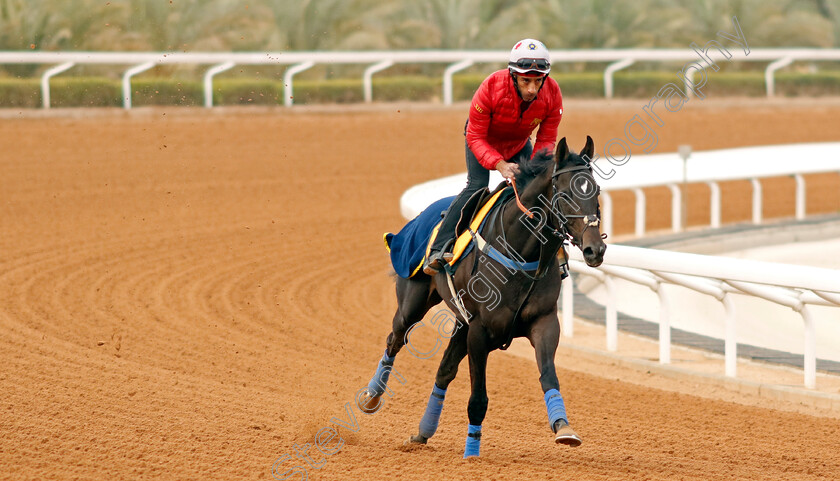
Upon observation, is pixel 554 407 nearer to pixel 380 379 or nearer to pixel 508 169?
pixel 508 169

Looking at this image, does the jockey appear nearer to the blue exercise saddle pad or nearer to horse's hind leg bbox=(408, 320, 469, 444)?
the blue exercise saddle pad

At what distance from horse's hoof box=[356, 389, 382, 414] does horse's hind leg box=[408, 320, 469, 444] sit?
503mm

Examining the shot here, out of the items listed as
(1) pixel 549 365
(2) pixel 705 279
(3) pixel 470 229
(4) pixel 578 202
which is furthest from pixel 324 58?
(4) pixel 578 202

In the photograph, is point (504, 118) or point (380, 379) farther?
point (380, 379)

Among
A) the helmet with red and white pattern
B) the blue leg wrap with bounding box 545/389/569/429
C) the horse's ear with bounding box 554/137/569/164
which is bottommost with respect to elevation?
the blue leg wrap with bounding box 545/389/569/429

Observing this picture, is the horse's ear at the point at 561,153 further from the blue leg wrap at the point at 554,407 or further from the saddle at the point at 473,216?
the blue leg wrap at the point at 554,407

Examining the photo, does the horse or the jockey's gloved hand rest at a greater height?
the jockey's gloved hand

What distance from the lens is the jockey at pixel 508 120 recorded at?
5676 millimetres

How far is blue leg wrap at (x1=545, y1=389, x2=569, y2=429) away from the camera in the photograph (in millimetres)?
5188

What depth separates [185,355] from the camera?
798 cm

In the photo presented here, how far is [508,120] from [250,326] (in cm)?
376

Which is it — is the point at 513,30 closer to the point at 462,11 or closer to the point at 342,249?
the point at 462,11

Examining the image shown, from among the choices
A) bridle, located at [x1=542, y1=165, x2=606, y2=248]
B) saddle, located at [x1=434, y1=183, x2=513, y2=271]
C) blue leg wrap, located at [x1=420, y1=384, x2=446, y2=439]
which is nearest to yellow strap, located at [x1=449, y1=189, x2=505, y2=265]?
saddle, located at [x1=434, y1=183, x2=513, y2=271]

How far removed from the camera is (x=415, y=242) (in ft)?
21.1
